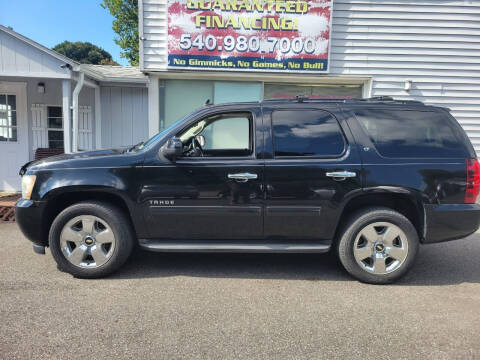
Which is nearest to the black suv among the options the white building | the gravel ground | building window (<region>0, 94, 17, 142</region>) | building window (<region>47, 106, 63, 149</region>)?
the gravel ground

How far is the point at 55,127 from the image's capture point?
880 cm

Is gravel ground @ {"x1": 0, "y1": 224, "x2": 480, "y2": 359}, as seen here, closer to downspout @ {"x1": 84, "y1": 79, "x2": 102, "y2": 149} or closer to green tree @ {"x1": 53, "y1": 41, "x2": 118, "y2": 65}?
downspout @ {"x1": 84, "y1": 79, "x2": 102, "y2": 149}

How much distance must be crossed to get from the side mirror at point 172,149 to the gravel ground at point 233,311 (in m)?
1.32

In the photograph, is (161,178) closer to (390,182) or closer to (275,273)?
(275,273)

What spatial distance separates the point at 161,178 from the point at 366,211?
220cm

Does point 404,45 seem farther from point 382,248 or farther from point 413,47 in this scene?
point 382,248

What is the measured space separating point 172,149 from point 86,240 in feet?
4.40

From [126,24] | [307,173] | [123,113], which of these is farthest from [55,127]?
[126,24]

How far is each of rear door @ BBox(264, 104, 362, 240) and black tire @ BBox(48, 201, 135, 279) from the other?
59.4 inches

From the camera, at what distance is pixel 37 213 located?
354 cm

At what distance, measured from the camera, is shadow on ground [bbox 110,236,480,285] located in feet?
12.4

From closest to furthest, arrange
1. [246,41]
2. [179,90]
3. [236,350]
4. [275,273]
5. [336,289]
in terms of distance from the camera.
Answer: [236,350] < [336,289] < [275,273] < [246,41] < [179,90]

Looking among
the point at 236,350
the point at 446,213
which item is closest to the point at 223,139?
the point at 446,213

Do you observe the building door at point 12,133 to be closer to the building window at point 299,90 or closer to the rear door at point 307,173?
the building window at point 299,90
